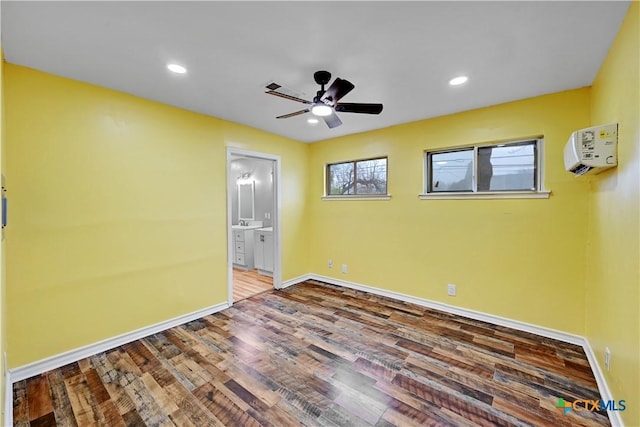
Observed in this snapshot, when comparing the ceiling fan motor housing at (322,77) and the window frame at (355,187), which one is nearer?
the ceiling fan motor housing at (322,77)

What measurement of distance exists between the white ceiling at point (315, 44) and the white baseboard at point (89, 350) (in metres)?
2.40

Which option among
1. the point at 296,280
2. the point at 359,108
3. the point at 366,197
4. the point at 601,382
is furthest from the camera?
the point at 296,280

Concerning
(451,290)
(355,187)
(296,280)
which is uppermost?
(355,187)

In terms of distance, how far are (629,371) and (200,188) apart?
3.85 m

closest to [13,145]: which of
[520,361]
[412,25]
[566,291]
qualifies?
[412,25]

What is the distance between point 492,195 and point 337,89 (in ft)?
7.21

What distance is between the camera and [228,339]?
2781 mm

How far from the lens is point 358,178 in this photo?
438 cm

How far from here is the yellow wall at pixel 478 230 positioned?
→ 2.66 meters

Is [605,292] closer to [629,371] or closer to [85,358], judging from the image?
[629,371]

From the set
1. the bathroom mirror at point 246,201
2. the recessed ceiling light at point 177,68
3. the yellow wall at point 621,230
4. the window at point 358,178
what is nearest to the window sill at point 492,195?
the yellow wall at point 621,230

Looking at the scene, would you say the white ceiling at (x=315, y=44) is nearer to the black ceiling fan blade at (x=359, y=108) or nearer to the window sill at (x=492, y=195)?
the black ceiling fan blade at (x=359, y=108)

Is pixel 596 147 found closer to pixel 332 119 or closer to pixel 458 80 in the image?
pixel 458 80

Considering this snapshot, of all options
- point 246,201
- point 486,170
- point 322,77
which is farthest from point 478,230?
point 246,201
